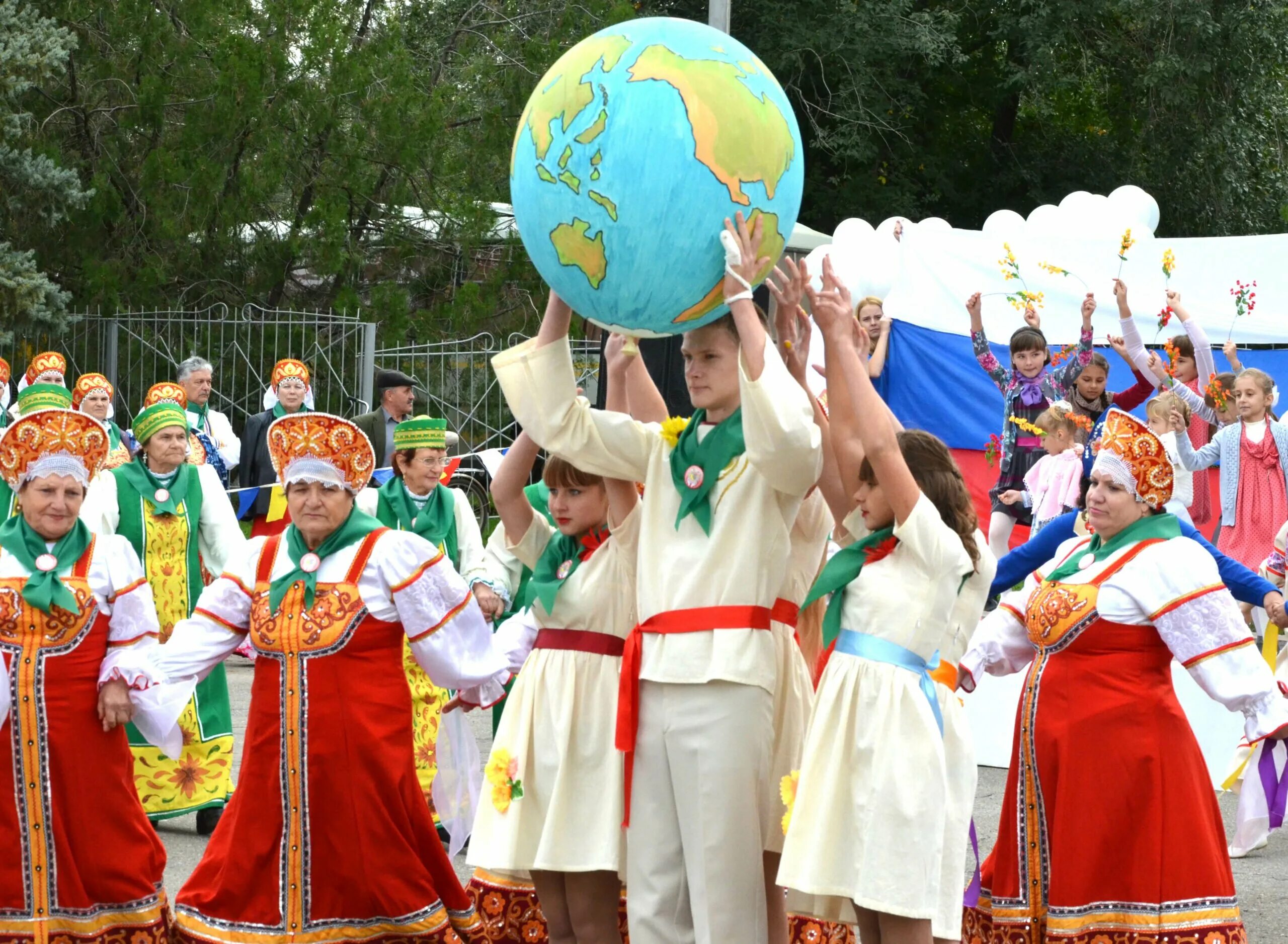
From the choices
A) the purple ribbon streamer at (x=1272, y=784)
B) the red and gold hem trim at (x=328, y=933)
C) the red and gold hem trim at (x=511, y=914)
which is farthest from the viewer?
the purple ribbon streamer at (x=1272, y=784)

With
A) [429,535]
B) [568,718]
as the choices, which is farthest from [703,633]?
[429,535]

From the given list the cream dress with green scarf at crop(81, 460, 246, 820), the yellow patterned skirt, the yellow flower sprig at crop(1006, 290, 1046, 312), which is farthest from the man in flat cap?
the yellow flower sprig at crop(1006, 290, 1046, 312)

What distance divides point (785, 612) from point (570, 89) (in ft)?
4.87

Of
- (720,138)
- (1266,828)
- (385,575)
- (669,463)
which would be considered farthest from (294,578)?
(1266,828)

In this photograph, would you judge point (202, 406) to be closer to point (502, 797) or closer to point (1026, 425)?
point (1026, 425)

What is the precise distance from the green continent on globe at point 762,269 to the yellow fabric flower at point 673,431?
46cm

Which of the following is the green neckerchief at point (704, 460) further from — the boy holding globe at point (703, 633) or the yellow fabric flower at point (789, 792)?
the yellow fabric flower at point (789, 792)

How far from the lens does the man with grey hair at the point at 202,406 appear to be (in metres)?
11.1

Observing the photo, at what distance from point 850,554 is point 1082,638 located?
1.02 meters

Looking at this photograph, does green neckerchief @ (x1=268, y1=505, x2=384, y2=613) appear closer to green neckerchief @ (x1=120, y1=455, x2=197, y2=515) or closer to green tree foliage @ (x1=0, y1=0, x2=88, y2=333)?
green neckerchief @ (x1=120, y1=455, x2=197, y2=515)

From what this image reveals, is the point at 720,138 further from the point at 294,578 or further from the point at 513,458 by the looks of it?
the point at 294,578

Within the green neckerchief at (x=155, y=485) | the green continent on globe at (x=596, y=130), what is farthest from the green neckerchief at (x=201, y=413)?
the green continent on globe at (x=596, y=130)

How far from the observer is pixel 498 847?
187 inches

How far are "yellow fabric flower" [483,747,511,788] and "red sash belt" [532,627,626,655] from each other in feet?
1.09
